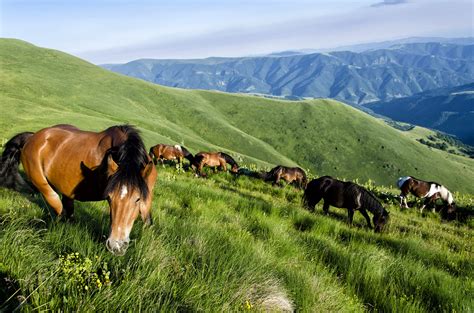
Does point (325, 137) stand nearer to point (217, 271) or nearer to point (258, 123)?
point (258, 123)

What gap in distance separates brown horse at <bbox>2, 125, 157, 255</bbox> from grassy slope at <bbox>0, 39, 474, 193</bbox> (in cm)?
7371

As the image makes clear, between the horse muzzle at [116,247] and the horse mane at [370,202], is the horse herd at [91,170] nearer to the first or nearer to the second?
the horse muzzle at [116,247]

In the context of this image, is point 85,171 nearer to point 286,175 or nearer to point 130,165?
point 130,165

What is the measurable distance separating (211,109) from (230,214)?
13282cm

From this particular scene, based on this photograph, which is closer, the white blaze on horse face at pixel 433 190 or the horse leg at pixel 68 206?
the horse leg at pixel 68 206

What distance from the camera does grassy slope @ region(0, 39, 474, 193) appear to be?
9175 cm

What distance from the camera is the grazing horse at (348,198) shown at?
12.9m

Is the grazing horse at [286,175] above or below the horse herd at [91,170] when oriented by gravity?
below

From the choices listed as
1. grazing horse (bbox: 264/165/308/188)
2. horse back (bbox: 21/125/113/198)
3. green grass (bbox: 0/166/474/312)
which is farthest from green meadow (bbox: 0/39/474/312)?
grazing horse (bbox: 264/165/308/188)

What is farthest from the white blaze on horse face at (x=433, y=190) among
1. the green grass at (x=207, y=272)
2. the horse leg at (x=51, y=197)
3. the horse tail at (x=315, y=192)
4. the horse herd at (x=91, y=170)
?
the horse leg at (x=51, y=197)

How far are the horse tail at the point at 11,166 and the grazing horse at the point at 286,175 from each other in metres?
14.8

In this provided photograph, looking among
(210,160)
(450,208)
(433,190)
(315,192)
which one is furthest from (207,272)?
(433,190)

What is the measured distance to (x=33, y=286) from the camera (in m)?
3.16

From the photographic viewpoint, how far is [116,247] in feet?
13.1
